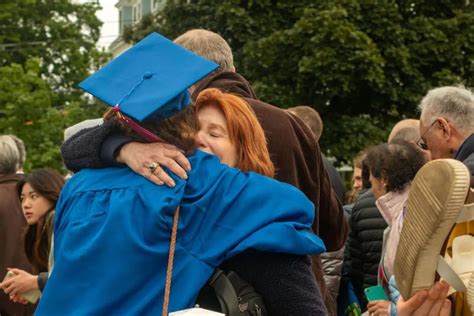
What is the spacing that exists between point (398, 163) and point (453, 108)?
0.76 m

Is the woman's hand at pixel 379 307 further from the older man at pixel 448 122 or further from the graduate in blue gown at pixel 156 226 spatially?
the graduate in blue gown at pixel 156 226

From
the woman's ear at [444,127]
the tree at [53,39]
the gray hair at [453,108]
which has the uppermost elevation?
the gray hair at [453,108]

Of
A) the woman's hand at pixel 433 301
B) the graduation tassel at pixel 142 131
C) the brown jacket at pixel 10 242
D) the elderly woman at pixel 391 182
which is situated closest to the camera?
the woman's hand at pixel 433 301

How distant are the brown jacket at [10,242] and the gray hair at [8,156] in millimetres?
325

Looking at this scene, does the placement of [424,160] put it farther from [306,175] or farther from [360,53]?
[360,53]

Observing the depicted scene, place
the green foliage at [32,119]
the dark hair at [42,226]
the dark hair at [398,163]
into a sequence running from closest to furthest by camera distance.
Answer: the dark hair at [398,163] < the dark hair at [42,226] < the green foliage at [32,119]

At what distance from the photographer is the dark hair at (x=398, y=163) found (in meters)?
5.43

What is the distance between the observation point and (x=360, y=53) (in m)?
22.3

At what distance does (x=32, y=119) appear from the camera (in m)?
32.0

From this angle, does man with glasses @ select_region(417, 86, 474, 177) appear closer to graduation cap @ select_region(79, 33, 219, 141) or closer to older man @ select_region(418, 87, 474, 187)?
older man @ select_region(418, 87, 474, 187)

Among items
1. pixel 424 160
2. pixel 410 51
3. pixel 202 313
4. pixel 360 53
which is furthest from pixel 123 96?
pixel 410 51

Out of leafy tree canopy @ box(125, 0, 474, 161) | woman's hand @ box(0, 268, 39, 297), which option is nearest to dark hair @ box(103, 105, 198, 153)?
woman's hand @ box(0, 268, 39, 297)

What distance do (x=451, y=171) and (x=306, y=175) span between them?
159 cm

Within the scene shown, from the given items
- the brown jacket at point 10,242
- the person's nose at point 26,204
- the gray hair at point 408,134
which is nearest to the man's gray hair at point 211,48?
the person's nose at point 26,204
